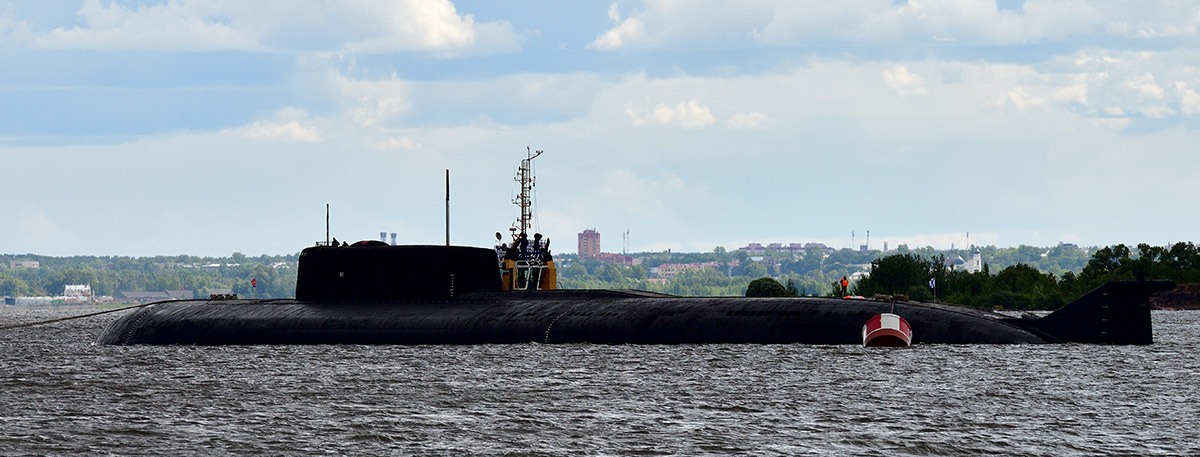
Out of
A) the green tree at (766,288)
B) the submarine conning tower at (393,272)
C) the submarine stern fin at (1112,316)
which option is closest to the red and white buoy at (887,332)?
the submarine stern fin at (1112,316)

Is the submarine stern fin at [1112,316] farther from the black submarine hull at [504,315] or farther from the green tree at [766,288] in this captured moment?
the green tree at [766,288]

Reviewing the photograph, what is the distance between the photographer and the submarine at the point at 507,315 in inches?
1522

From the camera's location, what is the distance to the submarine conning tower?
46.0 metres

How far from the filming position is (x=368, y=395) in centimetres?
3156

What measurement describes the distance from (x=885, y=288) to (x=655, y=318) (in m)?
85.5

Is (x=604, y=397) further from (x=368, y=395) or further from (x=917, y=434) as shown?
(x=917, y=434)

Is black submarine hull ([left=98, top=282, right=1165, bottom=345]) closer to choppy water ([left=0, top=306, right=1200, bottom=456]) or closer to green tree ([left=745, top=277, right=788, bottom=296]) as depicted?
choppy water ([left=0, top=306, right=1200, bottom=456])

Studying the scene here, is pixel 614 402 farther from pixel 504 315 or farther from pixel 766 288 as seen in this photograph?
pixel 766 288

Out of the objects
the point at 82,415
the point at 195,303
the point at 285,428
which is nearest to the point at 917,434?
the point at 285,428

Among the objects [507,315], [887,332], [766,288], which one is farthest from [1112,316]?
[766,288]

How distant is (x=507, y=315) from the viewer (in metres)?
43.7

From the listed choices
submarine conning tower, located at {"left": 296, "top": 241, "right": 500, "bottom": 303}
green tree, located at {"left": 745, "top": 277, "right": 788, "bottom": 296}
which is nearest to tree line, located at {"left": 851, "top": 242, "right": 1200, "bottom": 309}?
green tree, located at {"left": 745, "top": 277, "right": 788, "bottom": 296}

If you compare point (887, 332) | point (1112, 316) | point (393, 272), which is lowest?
point (887, 332)

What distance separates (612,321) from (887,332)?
26.2 feet
